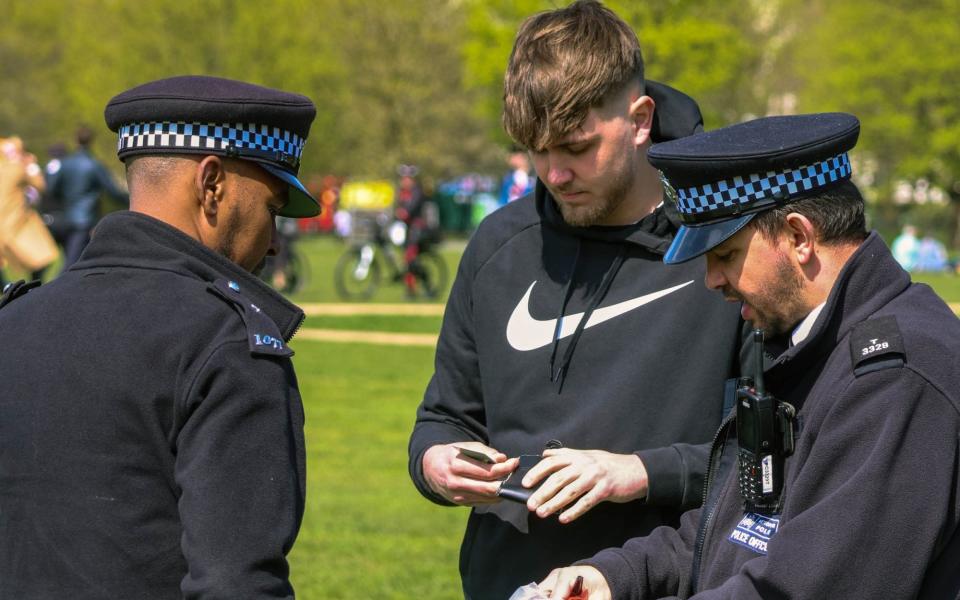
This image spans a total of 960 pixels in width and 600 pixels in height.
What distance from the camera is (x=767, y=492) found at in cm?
271

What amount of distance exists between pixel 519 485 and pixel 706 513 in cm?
51

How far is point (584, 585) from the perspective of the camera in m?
3.13

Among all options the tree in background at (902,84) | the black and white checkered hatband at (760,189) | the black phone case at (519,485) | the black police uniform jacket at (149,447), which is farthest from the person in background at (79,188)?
the tree in background at (902,84)

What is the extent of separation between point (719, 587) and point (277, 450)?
0.92m

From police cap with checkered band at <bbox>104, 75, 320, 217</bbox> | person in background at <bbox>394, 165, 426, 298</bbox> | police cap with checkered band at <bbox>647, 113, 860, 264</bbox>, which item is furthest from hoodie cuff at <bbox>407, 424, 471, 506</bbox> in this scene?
person in background at <bbox>394, 165, 426, 298</bbox>

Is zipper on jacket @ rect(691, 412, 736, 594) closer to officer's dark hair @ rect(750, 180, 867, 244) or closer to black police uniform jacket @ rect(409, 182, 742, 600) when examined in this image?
black police uniform jacket @ rect(409, 182, 742, 600)

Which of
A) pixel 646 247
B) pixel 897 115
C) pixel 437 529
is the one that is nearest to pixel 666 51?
pixel 897 115

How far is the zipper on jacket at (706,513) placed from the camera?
9.62 ft

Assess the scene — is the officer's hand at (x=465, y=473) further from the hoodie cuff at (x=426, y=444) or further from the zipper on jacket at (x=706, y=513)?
the zipper on jacket at (x=706, y=513)

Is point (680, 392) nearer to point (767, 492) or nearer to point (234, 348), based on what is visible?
point (767, 492)

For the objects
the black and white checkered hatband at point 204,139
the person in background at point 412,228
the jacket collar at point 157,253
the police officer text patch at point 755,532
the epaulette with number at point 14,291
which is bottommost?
the person in background at point 412,228

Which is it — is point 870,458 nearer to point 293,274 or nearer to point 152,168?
point 152,168

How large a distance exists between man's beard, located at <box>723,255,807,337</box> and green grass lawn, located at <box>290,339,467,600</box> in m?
4.41

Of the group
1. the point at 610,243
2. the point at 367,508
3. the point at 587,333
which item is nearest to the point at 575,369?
the point at 587,333
